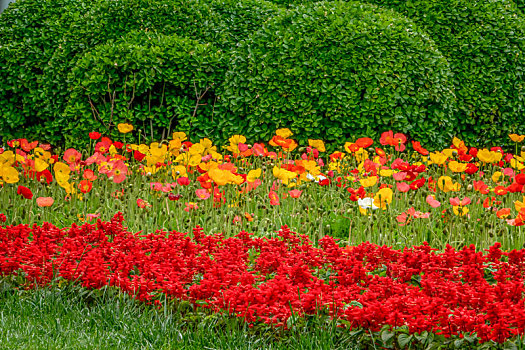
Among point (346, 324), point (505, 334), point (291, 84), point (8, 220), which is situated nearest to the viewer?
point (505, 334)

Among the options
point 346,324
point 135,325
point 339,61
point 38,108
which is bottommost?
point 38,108

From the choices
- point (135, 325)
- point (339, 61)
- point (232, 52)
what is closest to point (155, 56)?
point (232, 52)

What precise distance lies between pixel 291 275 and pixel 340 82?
322cm

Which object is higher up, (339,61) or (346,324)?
(339,61)

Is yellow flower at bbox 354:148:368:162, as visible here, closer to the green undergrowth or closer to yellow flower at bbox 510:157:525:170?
yellow flower at bbox 510:157:525:170

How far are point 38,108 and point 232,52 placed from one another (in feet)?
8.50

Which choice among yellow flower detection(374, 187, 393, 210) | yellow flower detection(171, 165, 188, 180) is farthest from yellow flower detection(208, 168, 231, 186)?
yellow flower detection(374, 187, 393, 210)

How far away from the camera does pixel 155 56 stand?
603 centimetres

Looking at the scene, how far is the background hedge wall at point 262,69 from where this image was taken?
19.0 feet

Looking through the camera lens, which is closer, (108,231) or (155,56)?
(108,231)

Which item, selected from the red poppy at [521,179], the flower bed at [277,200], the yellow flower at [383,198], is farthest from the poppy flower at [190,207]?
the red poppy at [521,179]

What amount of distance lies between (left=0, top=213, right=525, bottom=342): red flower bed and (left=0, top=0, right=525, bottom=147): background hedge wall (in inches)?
99.0

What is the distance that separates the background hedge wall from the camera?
228 inches

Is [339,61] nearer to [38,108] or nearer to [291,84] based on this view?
[291,84]
